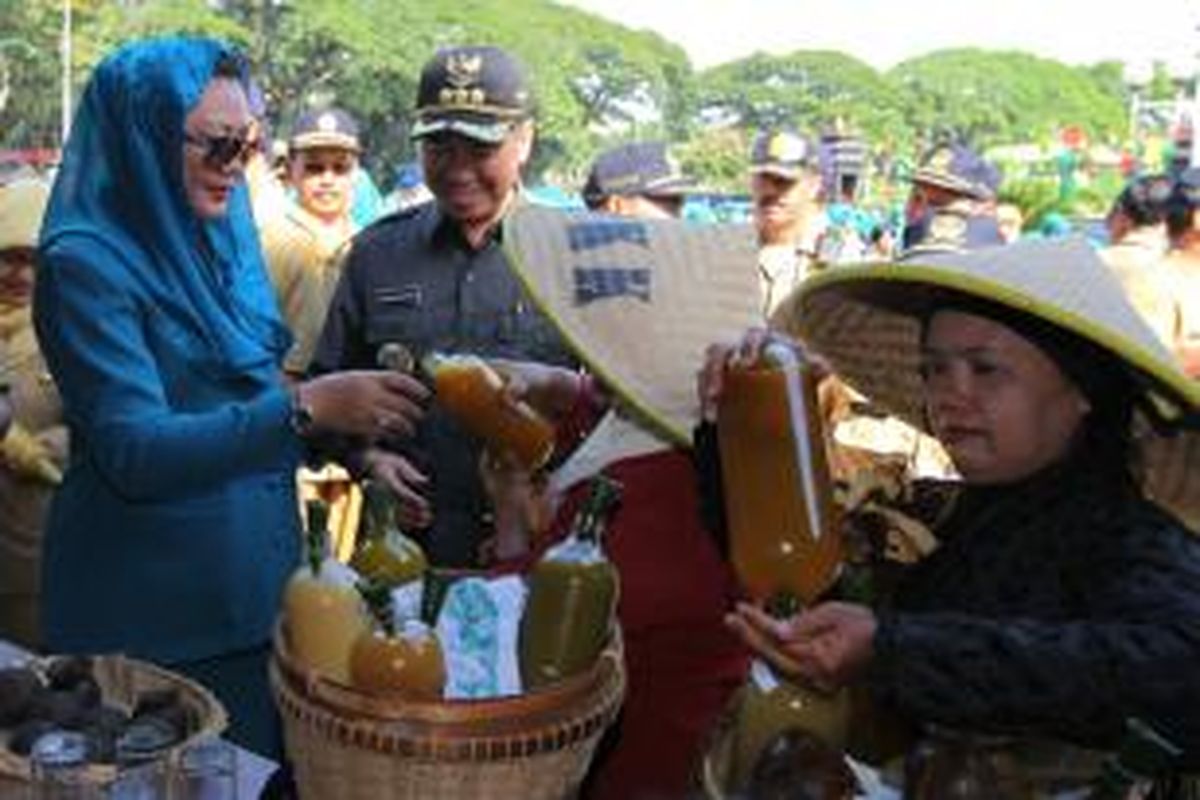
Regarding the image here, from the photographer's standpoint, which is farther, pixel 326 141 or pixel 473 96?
pixel 326 141

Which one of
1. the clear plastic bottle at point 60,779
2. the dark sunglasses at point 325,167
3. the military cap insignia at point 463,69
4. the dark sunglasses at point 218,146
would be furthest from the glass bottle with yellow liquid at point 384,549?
the dark sunglasses at point 325,167

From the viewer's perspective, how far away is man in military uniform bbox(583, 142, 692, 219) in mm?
5426

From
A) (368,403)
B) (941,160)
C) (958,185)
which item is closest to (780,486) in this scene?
(368,403)

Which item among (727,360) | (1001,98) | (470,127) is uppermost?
(470,127)

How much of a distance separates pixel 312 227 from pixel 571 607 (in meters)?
3.78

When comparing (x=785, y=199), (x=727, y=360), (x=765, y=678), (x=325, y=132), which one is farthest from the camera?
(x=325, y=132)

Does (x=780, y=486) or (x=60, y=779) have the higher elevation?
(x=780, y=486)

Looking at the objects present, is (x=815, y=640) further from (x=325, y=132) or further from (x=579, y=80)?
(x=579, y=80)

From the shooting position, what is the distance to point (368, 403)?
6.72ft

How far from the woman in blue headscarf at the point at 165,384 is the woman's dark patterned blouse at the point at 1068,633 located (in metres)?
1.01

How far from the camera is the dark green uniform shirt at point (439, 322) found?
3.02m

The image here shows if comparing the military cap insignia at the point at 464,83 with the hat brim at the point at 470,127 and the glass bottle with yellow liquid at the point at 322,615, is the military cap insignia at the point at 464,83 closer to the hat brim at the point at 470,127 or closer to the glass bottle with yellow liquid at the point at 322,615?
the hat brim at the point at 470,127

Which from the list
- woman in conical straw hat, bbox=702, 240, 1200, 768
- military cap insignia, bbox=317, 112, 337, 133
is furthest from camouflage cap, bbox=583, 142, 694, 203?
woman in conical straw hat, bbox=702, 240, 1200, 768

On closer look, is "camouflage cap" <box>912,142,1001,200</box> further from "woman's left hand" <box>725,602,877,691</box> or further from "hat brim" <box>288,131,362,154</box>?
"woman's left hand" <box>725,602,877,691</box>
